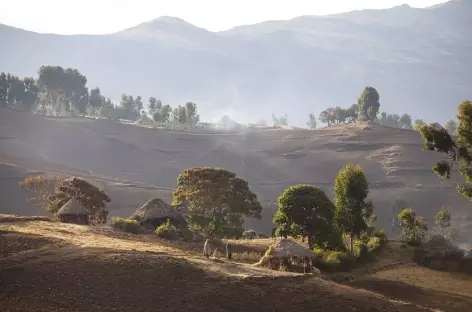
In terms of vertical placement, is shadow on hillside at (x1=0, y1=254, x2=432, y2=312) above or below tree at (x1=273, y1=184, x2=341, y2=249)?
below

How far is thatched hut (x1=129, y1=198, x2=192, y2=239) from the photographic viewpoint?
161 ft

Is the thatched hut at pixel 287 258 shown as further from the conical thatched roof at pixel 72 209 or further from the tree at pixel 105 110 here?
the tree at pixel 105 110

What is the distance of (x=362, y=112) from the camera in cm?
16550

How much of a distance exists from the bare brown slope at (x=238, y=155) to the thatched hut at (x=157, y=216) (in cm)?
4378

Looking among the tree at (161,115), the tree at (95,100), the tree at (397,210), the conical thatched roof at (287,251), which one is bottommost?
the tree at (397,210)

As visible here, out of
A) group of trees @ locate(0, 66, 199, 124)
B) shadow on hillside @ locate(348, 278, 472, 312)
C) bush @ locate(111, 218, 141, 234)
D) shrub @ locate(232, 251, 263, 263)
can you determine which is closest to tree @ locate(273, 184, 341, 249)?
shrub @ locate(232, 251, 263, 263)

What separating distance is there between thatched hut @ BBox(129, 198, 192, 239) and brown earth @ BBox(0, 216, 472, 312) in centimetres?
1898

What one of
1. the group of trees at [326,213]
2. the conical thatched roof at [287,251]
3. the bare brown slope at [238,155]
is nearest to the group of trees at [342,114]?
the bare brown slope at [238,155]

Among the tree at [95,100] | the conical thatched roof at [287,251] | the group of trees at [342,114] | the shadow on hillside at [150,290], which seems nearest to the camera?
the shadow on hillside at [150,290]

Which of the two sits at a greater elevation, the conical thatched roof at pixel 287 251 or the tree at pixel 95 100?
the tree at pixel 95 100

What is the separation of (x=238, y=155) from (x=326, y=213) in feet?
314

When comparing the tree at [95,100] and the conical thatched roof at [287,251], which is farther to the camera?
the tree at [95,100]

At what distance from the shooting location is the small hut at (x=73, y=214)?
45.4 metres

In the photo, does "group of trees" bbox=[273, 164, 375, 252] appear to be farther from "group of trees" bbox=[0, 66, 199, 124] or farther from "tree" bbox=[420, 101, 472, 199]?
"group of trees" bbox=[0, 66, 199, 124]
